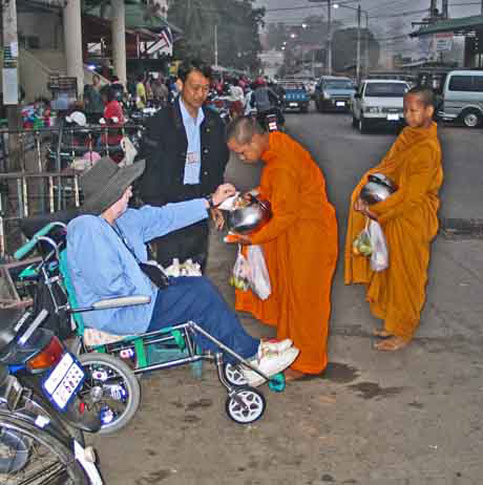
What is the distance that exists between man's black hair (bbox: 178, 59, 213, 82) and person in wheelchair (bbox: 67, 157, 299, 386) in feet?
3.15

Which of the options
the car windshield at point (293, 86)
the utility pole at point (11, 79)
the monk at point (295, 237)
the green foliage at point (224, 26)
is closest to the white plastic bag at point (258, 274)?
the monk at point (295, 237)

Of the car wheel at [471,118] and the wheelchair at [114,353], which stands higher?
the car wheel at [471,118]

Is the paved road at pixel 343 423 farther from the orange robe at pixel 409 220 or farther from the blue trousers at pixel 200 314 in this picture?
the blue trousers at pixel 200 314

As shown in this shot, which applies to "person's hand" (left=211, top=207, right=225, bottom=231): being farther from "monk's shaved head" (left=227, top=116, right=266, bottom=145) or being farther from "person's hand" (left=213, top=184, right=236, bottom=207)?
"monk's shaved head" (left=227, top=116, right=266, bottom=145)

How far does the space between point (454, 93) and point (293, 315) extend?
23.5 meters

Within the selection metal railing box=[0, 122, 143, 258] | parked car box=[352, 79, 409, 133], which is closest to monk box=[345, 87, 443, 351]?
metal railing box=[0, 122, 143, 258]

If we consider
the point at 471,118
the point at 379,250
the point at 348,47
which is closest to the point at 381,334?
the point at 379,250

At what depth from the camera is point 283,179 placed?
477 cm

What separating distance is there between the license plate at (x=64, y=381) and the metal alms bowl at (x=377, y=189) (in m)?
2.51

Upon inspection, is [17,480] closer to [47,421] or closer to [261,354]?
[47,421]

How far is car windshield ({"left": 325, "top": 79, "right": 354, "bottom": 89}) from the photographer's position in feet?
126

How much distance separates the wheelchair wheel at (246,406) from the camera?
450 centimetres

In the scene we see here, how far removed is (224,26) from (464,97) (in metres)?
66.1

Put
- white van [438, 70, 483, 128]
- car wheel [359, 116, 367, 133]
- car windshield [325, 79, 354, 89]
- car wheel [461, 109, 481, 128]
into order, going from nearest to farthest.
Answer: car wheel [359, 116, 367, 133] < white van [438, 70, 483, 128] < car wheel [461, 109, 481, 128] < car windshield [325, 79, 354, 89]
